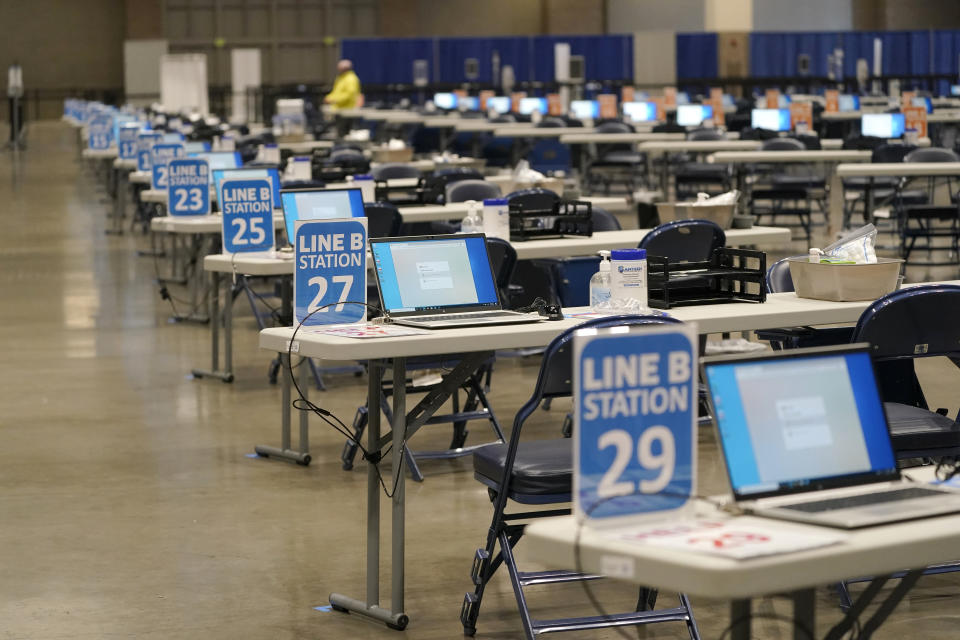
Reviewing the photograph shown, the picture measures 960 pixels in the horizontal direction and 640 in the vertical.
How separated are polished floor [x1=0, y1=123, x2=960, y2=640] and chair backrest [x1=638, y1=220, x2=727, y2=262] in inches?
29.6

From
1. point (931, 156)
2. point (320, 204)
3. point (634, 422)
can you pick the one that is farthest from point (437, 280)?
point (931, 156)

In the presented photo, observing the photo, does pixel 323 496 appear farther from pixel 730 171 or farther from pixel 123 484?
pixel 730 171

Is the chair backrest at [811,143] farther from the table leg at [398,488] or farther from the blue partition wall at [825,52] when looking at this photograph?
the blue partition wall at [825,52]

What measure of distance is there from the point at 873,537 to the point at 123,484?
3691mm

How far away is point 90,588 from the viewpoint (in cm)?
432

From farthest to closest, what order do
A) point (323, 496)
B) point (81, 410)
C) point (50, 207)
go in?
point (50, 207)
point (81, 410)
point (323, 496)

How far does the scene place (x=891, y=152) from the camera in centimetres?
1221

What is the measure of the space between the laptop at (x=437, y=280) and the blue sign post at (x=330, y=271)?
0.52 feet

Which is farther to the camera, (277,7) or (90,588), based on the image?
(277,7)

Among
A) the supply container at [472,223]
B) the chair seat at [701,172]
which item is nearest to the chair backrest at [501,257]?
the supply container at [472,223]

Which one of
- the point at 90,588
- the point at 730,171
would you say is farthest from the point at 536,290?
Result: the point at 730,171

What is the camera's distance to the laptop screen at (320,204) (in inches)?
252

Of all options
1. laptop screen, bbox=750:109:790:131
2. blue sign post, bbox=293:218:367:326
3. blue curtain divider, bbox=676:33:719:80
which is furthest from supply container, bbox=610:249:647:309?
blue curtain divider, bbox=676:33:719:80

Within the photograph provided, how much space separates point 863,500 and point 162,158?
8.80 m
